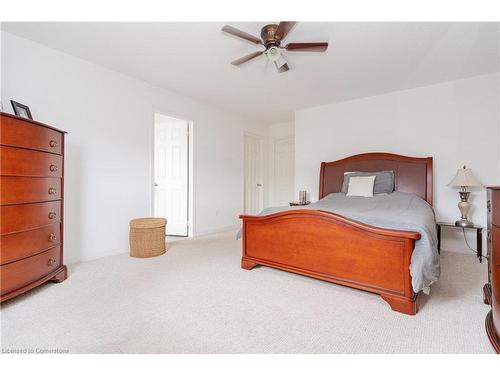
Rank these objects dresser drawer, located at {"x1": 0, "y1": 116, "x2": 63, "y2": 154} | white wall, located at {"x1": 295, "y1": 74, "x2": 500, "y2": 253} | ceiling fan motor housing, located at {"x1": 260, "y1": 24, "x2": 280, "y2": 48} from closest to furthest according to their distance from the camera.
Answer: dresser drawer, located at {"x1": 0, "y1": 116, "x2": 63, "y2": 154} → ceiling fan motor housing, located at {"x1": 260, "y1": 24, "x2": 280, "y2": 48} → white wall, located at {"x1": 295, "y1": 74, "x2": 500, "y2": 253}

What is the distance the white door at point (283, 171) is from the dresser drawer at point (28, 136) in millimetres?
4384

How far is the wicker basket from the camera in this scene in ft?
9.80

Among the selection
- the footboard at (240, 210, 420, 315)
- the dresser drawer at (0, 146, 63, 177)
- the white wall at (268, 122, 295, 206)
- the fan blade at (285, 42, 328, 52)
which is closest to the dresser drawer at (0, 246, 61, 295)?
the dresser drawer at (0, 146, 63, 177)

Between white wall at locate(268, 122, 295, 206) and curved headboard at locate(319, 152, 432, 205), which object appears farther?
white wall at locate(268, 122, 295, 206)

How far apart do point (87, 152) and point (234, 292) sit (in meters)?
2.33

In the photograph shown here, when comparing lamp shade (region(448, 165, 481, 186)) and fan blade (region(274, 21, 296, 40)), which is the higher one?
fan blade (region(274, 21, 296, 40))

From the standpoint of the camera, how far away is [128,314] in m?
1.67

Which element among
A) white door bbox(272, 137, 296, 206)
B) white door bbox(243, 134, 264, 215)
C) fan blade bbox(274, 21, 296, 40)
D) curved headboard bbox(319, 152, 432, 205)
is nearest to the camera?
fan blade bbox(274, 21, 296, 40)

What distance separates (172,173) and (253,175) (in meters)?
1.99

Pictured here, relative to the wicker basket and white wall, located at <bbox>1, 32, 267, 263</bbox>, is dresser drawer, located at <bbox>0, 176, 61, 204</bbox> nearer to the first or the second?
white wall, located at <bbox>1, 32, 267, 263</bbox>

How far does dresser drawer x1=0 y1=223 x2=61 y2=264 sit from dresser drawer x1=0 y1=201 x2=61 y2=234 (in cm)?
4

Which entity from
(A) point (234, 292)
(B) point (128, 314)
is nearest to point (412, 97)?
(A) point (234, 292)

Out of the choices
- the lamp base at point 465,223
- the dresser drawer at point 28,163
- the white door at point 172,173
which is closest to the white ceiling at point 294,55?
the white door at point 172,173

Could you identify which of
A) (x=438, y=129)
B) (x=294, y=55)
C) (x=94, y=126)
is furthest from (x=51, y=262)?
(x=438, y=129)
